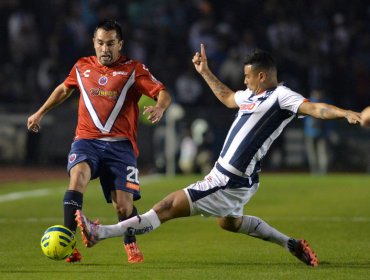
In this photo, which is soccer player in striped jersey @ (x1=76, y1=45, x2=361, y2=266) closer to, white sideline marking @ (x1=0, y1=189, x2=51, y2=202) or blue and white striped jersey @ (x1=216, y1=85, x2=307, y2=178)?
blue and white striped jersey @ (x1=216, y1=85, x2=307, y2=178)

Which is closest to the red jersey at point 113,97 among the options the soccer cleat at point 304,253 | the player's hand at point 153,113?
the player's hand at point 153,113

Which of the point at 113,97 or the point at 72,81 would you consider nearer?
the point at 113,97

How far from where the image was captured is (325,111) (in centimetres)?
848

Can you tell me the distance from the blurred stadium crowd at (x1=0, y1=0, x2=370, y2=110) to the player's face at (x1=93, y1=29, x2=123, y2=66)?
1588 cm

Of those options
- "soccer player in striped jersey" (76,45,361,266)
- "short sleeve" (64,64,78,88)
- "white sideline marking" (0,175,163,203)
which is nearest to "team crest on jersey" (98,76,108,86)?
"short sleeve" (64,64,78,88)

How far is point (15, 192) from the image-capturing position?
19.8 metres

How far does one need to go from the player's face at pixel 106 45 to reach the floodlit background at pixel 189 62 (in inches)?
600

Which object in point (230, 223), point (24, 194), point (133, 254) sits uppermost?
point (230, 223)

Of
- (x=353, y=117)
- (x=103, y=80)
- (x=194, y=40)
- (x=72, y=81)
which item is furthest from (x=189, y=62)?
(x=353, y=117)

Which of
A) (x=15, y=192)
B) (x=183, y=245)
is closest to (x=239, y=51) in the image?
(x=15, y=192)

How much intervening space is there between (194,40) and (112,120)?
17058 mm

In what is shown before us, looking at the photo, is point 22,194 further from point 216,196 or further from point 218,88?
point 216,196

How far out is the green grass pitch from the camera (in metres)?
8.89

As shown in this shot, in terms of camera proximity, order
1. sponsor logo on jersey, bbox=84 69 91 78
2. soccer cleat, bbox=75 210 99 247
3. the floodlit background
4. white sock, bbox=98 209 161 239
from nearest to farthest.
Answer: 1. soccer cleat, bbox=75 210 99 247
2. white sock, bbox=98 209 161 239
3. sponsor logo on jersey, bbox=84 69 91 78
4. the floodlit background
